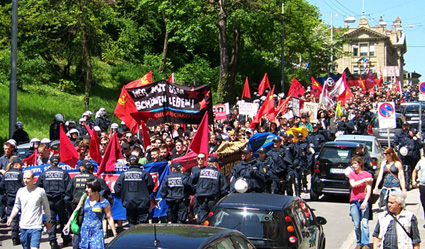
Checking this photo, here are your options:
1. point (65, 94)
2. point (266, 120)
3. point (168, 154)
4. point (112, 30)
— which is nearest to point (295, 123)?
point (266, 120)

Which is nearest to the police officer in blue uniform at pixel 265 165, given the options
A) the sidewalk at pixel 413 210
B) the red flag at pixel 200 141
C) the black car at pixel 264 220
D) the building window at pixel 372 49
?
the red flag at pixel 200 141

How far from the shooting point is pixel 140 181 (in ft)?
38.4

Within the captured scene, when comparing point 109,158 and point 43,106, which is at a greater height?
point 43,106

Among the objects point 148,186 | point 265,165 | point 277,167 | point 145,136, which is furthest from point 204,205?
point 145,136

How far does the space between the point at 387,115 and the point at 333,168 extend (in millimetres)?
3775

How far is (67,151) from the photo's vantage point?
13578 mm

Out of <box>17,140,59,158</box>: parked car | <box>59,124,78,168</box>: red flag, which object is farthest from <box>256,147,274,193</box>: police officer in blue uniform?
<box>17,140,59,158</box>: parked car

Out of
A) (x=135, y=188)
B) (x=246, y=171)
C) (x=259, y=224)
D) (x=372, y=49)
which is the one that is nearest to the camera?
(x=259, y=224)

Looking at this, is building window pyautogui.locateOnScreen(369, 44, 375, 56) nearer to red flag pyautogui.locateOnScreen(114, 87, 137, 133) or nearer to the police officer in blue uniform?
red flag pyautogui.locateOnScreen(114, 87, 137, 133)

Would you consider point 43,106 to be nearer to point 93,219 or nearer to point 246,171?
point 246,171

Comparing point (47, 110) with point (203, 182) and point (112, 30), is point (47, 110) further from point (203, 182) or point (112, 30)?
point (112, 30)

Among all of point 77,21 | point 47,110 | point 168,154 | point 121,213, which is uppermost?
point 77,21

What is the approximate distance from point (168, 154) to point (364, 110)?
18.8m

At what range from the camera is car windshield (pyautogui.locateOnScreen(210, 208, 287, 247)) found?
8609 millimetres
